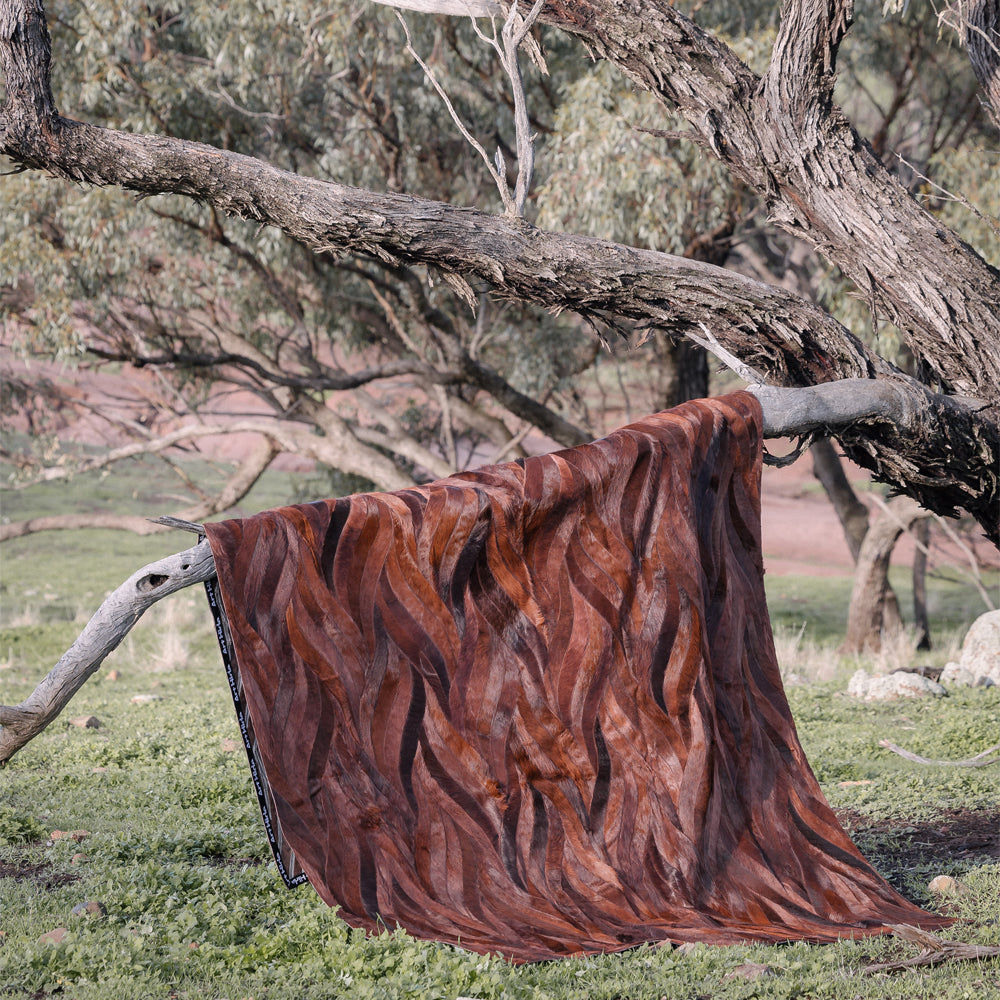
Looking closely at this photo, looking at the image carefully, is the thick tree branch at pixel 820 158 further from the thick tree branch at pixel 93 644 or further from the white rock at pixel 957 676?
the white rock at pixel 957 676

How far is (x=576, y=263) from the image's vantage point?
13.4ft

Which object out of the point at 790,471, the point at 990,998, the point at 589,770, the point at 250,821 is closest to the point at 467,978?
the point at 589,770

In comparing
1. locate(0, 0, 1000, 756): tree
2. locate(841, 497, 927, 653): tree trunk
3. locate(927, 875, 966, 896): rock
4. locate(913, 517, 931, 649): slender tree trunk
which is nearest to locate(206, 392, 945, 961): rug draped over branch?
locate(927, 875, 966, 896): rock

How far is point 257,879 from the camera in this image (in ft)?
12.3

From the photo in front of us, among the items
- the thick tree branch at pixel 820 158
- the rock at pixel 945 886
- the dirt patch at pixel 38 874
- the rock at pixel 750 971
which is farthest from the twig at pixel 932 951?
the dirt patch at pixel 38 874

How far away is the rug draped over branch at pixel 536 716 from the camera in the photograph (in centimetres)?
334

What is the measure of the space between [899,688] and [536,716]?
14.4ft

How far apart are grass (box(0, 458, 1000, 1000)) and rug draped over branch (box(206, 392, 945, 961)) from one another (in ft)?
0.55

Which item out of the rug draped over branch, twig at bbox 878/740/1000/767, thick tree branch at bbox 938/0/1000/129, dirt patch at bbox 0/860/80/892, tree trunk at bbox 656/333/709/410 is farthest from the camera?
tree trunk at bbox 656/333/709/410

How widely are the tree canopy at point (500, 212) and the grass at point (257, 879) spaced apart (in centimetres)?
142

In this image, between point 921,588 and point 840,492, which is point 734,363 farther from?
point 921,588

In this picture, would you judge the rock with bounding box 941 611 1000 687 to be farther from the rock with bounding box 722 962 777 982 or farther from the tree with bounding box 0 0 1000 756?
the rock with bounding box 722 962 777 982

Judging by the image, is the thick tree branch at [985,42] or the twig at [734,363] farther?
the thick tree branch at [985,42]

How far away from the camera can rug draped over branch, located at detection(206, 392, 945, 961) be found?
334 centimetres
